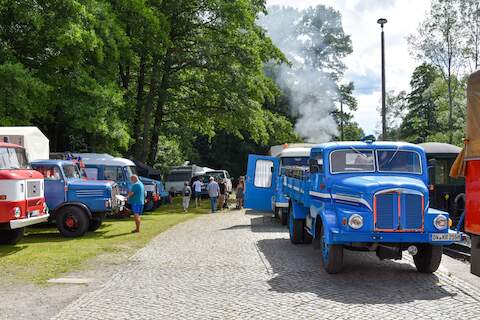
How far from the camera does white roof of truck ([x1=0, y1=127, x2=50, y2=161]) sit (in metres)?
15.2

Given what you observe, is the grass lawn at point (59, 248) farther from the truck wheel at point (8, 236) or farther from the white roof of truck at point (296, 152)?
the white roof of truck at point (296, 152)

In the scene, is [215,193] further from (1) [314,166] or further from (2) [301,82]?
(2) [301,82]

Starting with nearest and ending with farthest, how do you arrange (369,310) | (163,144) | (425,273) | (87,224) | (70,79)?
(369,310) → (425,273) → (87,224) → (70,79) → (163,144)

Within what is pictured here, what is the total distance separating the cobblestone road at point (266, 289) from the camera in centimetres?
683

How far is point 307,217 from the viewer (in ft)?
39.2

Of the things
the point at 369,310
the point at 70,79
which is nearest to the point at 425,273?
the point at 369,310

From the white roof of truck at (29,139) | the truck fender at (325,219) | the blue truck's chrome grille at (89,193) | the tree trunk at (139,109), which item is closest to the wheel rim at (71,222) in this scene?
the blue truck's chrome grille at (89,193)

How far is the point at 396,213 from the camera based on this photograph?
877 centimetres

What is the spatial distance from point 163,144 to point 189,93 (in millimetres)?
14127

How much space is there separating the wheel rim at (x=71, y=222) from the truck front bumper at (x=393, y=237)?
8.43 metres

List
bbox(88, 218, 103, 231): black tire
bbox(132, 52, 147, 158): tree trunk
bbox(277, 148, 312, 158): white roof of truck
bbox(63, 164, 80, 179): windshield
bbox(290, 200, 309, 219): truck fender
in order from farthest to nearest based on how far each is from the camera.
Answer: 1. bbox(132, 52, 147, 158): tree trunk
2. bbox(277, 148, 312, 158): white roof of truck
3. bbox(88, 218, 103, 231): black tire
4. bbox(63, 164, 80, 179): windshield
5. bbox(290, 200, 309, 219): truck fender

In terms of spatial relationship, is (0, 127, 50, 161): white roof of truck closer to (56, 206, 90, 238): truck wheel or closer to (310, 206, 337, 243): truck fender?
(56, 206, 90, 238): truck wheel

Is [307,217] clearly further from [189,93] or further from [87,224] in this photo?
[189,93]

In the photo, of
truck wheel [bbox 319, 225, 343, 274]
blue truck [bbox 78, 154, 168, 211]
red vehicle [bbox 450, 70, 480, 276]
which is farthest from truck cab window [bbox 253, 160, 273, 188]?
red vehicle [bbox 450, 70, 480, 276]
